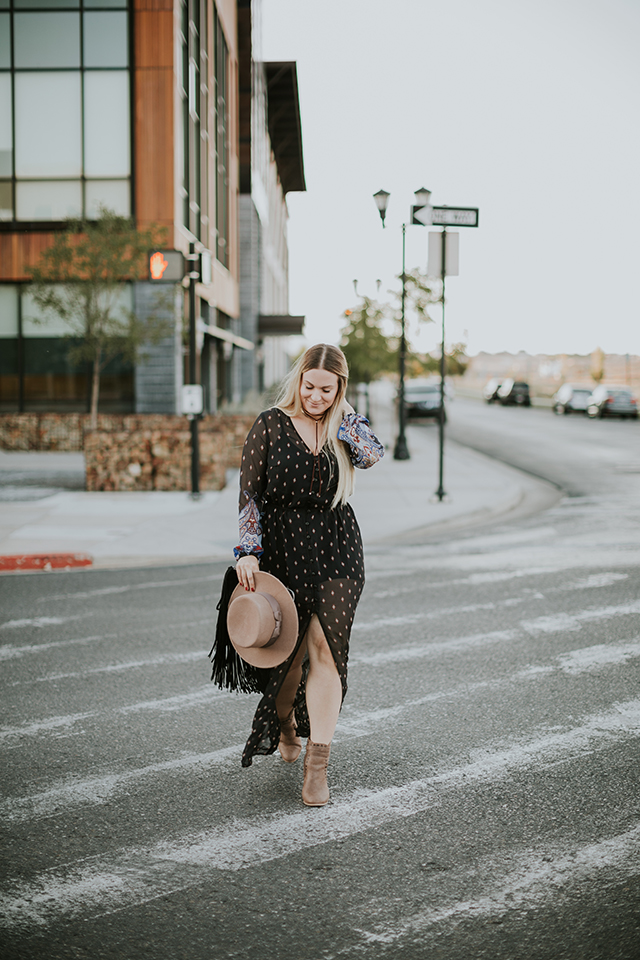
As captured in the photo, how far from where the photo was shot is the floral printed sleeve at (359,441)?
13.4 ft

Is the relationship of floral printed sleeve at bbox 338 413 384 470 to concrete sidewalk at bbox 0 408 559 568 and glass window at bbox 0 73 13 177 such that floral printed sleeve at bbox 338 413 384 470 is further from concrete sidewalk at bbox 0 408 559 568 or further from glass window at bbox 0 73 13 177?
glass window at bbox 0 73 13 177

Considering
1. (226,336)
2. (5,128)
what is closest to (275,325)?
(226,336)

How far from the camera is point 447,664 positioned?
6004mm

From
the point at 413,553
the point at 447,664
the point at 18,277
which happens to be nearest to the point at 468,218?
the point at 413,553

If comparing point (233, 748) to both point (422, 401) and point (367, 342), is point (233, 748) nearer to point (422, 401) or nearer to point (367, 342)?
point (367, 342)

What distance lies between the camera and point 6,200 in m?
23.3

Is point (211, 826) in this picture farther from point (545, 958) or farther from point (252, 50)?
point (252, 50)

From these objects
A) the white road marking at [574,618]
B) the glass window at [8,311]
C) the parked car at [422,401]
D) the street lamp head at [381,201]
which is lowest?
the white road marking at [574,618]

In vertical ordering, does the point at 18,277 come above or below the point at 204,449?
above

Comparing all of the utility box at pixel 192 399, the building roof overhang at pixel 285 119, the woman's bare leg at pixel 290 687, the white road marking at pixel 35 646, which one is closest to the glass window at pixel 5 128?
the utility box at pixel 192 399

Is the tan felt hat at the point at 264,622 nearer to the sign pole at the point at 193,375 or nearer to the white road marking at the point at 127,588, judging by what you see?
the white road marking at the point at 127,588

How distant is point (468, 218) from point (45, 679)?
31.6 feet

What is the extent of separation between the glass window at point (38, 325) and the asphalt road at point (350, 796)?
17.0 m

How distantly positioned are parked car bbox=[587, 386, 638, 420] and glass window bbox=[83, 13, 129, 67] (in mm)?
28536
